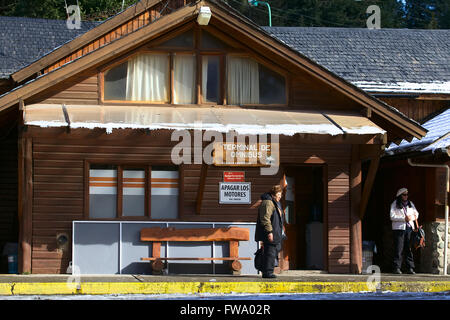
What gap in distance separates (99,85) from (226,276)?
4507 mm

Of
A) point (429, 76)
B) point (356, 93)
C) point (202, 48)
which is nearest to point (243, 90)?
point (202, 48)

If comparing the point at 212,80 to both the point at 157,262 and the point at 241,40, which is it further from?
the point at 157,262

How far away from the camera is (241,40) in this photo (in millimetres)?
17516

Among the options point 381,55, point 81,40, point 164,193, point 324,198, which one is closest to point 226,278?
point 164,193

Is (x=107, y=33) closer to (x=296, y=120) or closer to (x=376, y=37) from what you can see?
(x=296, y=120)

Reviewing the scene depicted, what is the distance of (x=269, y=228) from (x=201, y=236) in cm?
231

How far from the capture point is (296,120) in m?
16.8

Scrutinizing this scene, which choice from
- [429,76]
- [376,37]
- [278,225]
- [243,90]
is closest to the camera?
[278,225]

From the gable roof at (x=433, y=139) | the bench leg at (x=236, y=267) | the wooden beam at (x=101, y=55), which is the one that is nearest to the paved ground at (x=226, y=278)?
the bench leg at (x=236, y=267)

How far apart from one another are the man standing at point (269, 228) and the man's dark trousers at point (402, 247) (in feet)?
12.1

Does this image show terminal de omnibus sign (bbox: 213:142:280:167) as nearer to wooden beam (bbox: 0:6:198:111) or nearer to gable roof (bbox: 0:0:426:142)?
gable roof (bbox: 0:0:426:142)

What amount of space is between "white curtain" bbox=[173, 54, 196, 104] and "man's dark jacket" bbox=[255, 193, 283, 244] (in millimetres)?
3182

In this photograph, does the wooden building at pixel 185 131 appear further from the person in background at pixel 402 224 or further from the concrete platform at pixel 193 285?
the concrete platform at pixel 193 285

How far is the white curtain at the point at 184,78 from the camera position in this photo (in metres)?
17.6
